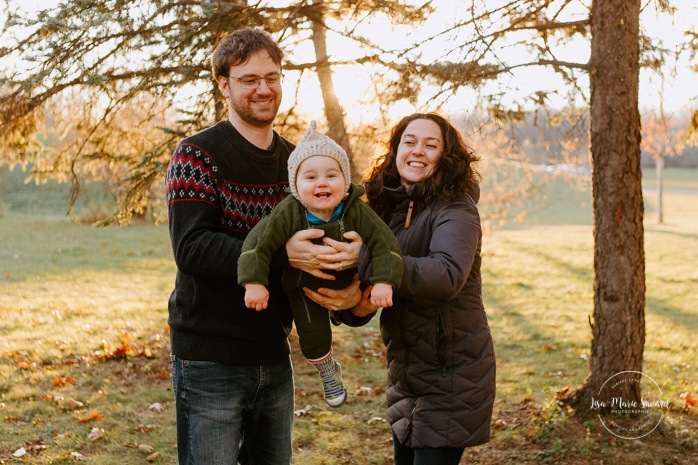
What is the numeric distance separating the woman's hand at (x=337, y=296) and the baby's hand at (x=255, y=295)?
24 centimetres

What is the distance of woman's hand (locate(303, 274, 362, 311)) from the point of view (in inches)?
104

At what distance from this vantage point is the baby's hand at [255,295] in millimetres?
2455

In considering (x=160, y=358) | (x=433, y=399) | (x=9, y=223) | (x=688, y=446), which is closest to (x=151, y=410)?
(x=160, y=358)

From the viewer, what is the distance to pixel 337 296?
2652mm

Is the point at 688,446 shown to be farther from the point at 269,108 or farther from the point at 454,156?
the point at 269,108

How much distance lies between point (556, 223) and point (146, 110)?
2665 centimetres

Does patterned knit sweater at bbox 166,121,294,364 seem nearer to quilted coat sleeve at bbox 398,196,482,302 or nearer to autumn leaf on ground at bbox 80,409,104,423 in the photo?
quilted coat sleeve at bbox 398,196,482,302

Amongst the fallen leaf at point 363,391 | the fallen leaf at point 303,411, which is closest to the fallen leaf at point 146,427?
the fallen leaf at point 303,411

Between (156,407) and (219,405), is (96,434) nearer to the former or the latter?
(156,407)

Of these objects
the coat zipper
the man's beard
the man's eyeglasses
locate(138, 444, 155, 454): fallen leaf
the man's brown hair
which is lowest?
locate(138, 444, 155, 454): fallen leaf

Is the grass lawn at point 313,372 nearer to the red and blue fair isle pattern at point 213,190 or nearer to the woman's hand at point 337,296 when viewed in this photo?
the woman's hand at point 337,296

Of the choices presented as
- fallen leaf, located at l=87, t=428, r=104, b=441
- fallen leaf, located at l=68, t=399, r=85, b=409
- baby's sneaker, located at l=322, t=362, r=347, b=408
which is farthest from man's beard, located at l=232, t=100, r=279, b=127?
fallen leaf, located at l=68, t=399, r=85, b=409

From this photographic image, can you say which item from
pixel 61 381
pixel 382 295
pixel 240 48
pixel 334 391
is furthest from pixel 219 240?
pixel 61 381

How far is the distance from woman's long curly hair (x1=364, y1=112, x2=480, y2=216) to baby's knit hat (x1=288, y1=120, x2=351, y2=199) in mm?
373
